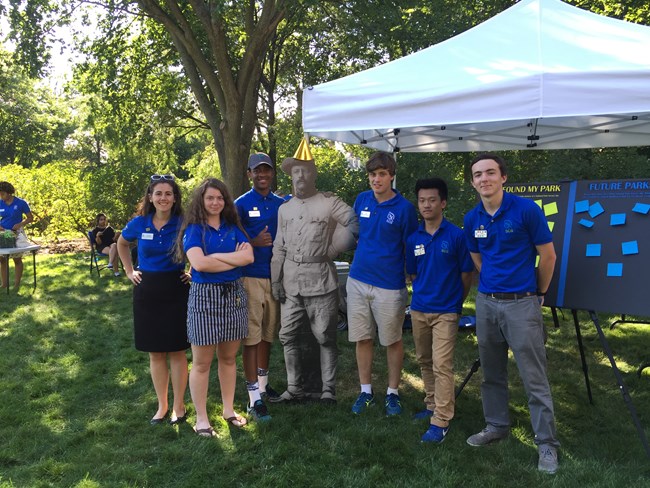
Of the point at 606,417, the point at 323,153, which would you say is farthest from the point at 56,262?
the point at 606,417

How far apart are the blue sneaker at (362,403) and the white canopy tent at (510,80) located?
2.02 m

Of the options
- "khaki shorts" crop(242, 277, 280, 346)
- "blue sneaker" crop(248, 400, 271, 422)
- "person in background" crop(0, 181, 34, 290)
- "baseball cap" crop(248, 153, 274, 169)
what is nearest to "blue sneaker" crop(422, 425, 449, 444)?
"blue sneaker" crop(248, 400, 271, 422)

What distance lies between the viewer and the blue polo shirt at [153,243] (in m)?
3.41

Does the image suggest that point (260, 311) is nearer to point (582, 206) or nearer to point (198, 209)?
point (198, 209)

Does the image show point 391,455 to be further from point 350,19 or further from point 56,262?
point 56,262

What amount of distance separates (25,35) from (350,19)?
20.1ft

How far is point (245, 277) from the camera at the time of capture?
387 cm

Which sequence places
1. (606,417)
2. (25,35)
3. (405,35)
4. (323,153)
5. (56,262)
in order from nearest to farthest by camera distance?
1. (606,417)
2. (25,35)
3. (405,35)
4. (56,262)
5. (323,153)

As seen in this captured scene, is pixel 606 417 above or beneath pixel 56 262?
beneath

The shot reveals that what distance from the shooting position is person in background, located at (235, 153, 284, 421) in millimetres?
3812

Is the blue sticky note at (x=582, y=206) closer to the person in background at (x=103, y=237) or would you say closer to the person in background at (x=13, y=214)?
the person in background at (x=13, y=214)

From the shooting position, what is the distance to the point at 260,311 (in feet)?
12.7

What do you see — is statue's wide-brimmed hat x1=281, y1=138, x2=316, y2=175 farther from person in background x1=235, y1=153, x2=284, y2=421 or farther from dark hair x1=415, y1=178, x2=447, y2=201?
dark hair x1=415, y1=178, x2=447, y2=201

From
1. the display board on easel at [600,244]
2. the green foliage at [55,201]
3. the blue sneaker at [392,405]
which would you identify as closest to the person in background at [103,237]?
the green foliage at [55,201]
